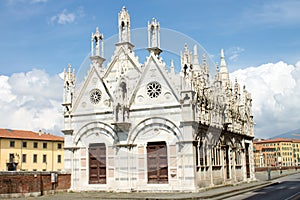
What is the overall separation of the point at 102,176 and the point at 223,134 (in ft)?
45.1

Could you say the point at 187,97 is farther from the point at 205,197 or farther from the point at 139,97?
the point at 205,197

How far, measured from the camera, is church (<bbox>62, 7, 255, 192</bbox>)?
32.7 meters

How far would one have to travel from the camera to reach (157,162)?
33.4m

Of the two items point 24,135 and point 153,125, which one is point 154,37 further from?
point 24,135

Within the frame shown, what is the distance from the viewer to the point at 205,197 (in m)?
27.9

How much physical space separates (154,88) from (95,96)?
6.38 metres

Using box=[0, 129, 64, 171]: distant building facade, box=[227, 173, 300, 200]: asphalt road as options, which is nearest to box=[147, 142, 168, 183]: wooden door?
box=[227, 173, 300, 200]: asphalt road

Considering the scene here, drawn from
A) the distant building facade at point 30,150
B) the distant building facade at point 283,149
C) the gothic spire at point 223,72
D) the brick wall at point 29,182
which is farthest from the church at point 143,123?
the distant building facade at point 283,149

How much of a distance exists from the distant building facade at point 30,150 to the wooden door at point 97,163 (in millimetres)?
38960

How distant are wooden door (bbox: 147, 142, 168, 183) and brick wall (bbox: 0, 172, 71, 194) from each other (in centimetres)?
851

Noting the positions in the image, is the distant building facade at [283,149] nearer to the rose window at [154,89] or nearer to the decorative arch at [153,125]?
the rose window at [154,89]

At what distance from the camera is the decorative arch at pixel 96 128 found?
3525 cm

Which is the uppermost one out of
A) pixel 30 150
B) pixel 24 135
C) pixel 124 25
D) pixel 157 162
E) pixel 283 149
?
pixel 124 25

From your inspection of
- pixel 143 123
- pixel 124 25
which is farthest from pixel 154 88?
pixel 124 25
